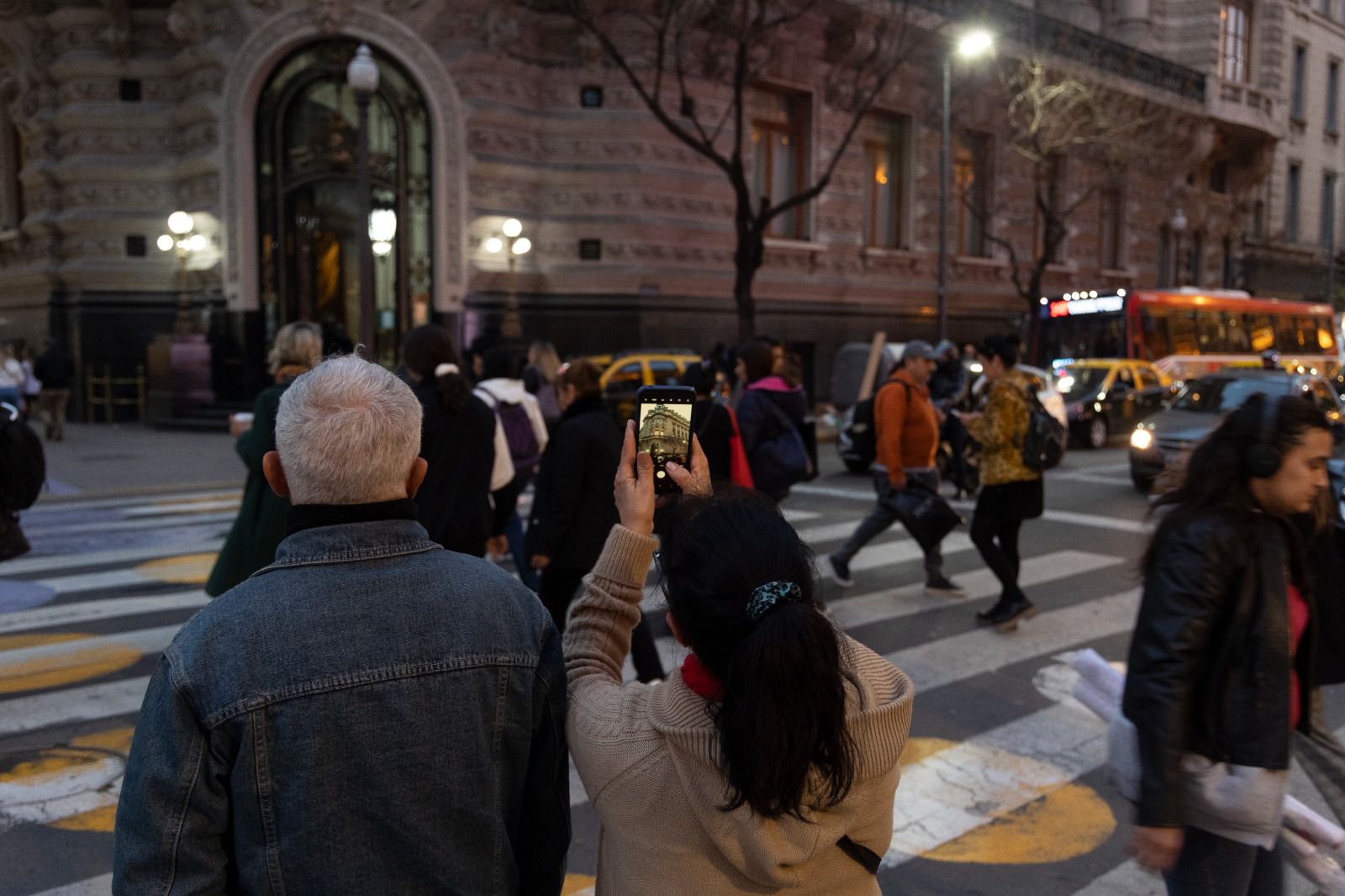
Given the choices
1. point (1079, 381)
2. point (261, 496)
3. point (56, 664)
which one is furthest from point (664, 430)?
point (1079, 381)

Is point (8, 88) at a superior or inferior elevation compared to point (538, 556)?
superior

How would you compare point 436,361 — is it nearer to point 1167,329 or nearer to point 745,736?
point 745,736

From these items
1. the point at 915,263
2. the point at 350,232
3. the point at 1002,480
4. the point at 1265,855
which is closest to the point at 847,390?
the point at 915,263

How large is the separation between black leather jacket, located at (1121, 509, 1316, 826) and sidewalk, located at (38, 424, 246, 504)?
13.2 meters

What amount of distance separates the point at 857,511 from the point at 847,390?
11413 millimetres

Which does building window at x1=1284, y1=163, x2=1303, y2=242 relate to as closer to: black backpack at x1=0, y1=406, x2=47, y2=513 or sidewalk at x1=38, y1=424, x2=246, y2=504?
sidewalk at x1=38, y1=424, x2=246, y2=504

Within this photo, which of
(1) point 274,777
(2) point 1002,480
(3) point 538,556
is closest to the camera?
(1) point 274,777

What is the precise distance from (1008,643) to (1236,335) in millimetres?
24025

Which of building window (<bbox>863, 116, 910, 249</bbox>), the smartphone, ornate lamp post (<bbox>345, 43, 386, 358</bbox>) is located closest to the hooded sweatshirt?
the smartphone

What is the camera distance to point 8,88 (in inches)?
967

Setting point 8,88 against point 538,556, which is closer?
point 538,556

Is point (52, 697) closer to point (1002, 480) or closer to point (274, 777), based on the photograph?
point (274, 777)

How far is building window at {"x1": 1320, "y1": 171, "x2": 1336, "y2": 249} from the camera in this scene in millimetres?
48500

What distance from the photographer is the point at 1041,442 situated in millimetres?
6992
